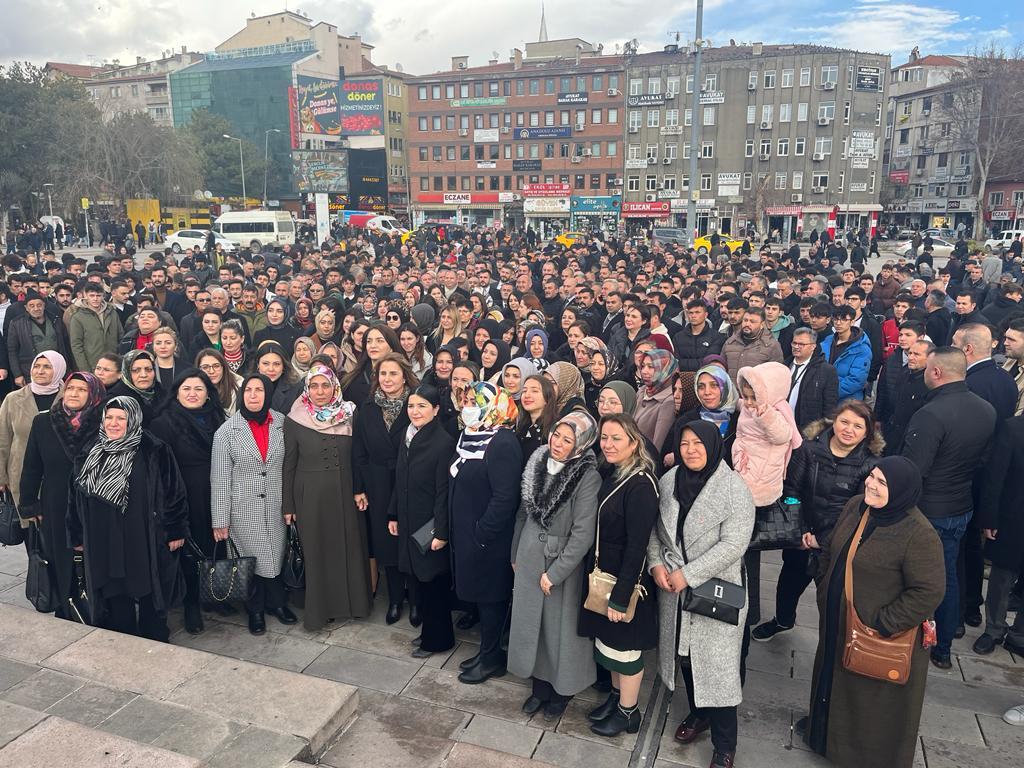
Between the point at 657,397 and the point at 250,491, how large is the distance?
275cm

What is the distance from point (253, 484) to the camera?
15.4ft

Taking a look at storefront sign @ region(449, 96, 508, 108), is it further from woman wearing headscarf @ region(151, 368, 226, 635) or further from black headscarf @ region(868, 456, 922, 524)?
black headscarf @ region(868, 456, 922, 524)

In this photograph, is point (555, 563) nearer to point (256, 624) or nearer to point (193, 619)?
point (256, 624)

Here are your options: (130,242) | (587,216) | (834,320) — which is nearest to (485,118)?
(587,216)

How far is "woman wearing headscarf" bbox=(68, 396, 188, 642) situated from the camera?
13.5 ft

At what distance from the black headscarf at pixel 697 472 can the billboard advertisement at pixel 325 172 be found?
52732 millimetres

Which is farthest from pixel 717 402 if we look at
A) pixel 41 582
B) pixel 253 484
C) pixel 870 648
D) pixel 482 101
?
pixel 482 101

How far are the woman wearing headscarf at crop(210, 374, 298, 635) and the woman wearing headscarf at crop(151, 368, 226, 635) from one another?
0.35 feet

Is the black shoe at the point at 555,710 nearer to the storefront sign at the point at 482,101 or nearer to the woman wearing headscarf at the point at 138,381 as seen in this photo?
the woman wearing headscarf at the point at 138,381

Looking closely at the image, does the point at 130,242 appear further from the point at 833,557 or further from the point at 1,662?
the point at 833,557

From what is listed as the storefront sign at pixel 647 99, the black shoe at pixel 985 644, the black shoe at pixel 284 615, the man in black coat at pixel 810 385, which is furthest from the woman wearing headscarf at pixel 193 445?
the storefront sign at pixel 647 99

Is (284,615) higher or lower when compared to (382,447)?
lower

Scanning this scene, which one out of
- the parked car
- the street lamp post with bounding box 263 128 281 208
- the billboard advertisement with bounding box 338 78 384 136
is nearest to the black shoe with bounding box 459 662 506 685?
the parked car

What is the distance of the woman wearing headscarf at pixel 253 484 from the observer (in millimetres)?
4633
